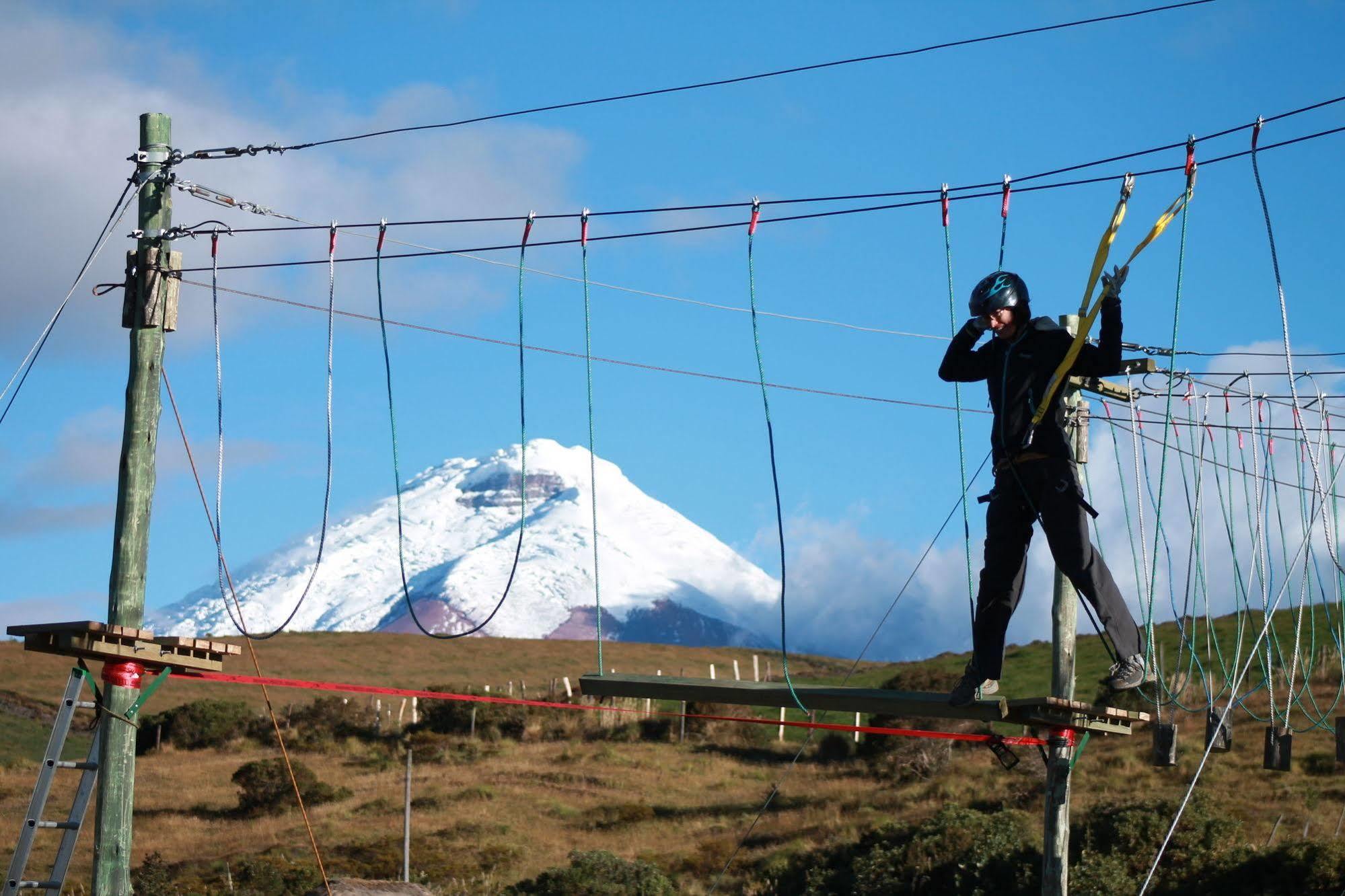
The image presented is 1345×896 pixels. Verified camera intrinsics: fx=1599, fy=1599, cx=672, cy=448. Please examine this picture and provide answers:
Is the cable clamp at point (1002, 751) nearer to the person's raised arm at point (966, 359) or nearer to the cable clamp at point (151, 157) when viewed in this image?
the person's raised arm at point (966, 359)

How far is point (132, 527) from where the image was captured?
13234 millimetres

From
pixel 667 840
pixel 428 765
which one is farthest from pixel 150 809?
pixel 667 840

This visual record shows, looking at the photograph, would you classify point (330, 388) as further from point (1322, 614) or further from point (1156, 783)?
point (1322, 614)

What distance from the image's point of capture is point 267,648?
87.1 metres

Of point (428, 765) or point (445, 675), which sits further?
point (445, 675)

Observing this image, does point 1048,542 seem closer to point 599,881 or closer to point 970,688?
point 970,688

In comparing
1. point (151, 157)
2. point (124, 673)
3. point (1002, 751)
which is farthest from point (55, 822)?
point (1002, 751)

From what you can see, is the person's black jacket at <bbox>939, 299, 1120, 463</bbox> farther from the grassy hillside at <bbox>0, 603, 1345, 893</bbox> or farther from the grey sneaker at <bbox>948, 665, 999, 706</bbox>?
the grassy hillside at <bbox>0, 603, 1345, 893</bbox>

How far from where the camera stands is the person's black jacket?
380 inches

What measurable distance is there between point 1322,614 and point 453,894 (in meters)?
36.7

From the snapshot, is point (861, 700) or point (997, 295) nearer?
point (997, 295)

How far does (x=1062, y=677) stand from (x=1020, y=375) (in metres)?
7.17

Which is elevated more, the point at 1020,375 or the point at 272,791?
the point at 1020,375

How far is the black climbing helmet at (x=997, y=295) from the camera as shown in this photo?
965 centimetres
